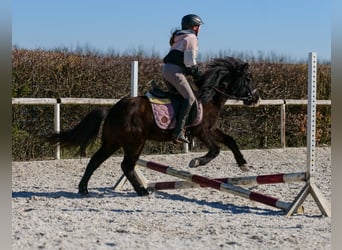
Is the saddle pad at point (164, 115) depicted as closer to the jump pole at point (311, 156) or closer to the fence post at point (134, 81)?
the fence post at point (134, 81)

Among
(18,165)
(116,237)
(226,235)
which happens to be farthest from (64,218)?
(18,165)

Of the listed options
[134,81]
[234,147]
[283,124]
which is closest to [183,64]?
[134,81]

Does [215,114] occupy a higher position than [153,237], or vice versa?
[215,114]

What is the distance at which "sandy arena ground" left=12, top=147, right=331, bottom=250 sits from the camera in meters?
4.76

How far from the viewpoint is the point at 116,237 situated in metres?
4.91

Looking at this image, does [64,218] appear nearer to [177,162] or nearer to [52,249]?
[52,249]

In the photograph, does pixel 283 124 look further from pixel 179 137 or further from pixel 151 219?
pixel 151 219

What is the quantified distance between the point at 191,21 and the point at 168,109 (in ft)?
3.74

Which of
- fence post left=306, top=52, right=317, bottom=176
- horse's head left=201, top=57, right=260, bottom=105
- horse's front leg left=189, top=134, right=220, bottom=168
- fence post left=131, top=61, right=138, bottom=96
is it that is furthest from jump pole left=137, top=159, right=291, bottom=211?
horse's head left=201, top=57, right=260, bottom=105

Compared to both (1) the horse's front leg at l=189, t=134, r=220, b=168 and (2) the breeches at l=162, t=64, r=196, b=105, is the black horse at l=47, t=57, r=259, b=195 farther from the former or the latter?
(2) the breeches at l=162, t=64, r=196, b=105

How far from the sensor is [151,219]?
5840 mm

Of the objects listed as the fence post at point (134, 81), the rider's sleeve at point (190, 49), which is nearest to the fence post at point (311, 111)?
the rider's sleeve at point (190, 49)

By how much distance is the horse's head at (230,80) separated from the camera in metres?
8.08

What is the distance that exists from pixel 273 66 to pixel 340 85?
1243 centimetres
